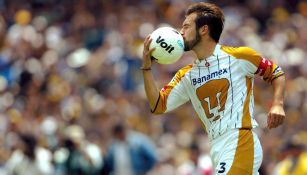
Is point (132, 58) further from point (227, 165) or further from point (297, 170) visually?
point (227, 165)

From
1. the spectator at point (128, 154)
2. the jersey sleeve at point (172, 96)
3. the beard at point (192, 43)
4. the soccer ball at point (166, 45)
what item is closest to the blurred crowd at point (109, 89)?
the spectator at point (128, 154)

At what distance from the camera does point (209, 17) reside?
30.7 ft

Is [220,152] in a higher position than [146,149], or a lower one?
higher

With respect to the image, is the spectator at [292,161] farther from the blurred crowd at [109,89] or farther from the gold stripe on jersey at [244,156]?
the gold stripe on jersey at [244,156]

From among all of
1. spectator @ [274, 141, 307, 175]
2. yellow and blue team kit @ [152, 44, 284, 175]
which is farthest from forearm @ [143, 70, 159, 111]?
spectator @ [274, 141, 307, 175]

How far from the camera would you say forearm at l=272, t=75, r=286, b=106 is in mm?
9023

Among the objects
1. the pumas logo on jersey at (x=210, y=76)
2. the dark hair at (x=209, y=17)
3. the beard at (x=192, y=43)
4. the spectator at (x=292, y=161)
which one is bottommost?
the spectator at (x=292, y=161)

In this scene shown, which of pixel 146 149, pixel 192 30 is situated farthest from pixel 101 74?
pixel 192 30

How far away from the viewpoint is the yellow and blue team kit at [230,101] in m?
9.16

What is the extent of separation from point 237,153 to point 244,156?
70 millimetres

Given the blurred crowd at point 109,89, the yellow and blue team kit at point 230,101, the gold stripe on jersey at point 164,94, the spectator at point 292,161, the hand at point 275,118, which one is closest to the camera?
the hand at point 275,118

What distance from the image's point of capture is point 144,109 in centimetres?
1809

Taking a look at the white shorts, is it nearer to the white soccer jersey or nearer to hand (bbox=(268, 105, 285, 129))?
the white soccer jersey

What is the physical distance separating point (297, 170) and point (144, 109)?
4987mm
